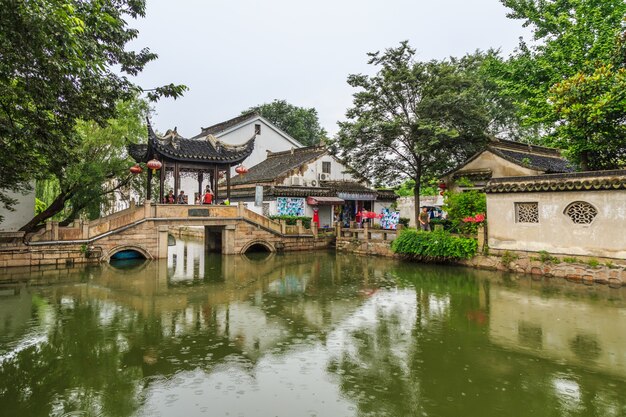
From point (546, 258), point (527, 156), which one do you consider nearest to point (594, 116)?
point (546, 258)

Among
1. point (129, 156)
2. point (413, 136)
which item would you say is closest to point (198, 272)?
point (129, 156)

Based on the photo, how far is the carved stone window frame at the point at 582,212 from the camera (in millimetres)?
11953

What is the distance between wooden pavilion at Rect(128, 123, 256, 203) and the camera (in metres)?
16.6

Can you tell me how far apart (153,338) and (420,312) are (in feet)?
17.4

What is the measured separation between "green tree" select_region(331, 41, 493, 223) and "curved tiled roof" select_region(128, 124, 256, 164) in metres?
4.62

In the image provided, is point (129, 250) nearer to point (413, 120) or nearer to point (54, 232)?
point (54, 232)

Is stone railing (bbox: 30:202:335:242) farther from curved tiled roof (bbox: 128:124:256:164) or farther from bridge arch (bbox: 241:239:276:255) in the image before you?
curved tiled roof (bbox: 128:124:256:164)

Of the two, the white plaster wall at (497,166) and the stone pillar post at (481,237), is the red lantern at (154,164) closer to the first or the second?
the stone pillar post at (481,237)

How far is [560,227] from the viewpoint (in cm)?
1262

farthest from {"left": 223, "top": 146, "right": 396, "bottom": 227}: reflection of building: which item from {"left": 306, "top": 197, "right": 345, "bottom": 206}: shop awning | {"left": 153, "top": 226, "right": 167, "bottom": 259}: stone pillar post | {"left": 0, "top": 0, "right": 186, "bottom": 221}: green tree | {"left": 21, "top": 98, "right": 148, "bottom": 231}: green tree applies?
{"left": 0, "top": 0, "right": 186, "bottom": 221}: green tree

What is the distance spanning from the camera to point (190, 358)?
5.90m

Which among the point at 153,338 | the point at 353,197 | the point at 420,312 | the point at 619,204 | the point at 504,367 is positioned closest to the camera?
the point at 504,367

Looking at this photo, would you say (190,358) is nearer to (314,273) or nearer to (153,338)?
(153,338)

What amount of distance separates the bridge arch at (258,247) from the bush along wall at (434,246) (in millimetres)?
5889
